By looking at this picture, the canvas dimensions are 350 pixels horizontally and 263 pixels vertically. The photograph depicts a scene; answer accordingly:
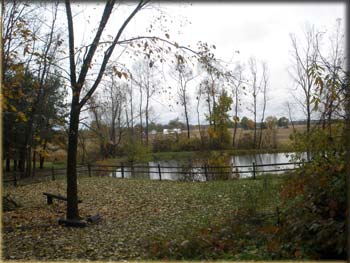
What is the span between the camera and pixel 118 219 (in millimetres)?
8219

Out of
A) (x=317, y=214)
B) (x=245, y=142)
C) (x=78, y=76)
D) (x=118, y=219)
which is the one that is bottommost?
(x=118, y=219)

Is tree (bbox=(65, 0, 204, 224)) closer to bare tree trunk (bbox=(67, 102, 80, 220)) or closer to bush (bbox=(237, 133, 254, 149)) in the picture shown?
bare tree trunk (bbox=(67, 102, 80, 220))

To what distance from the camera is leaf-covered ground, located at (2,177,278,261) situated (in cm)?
568

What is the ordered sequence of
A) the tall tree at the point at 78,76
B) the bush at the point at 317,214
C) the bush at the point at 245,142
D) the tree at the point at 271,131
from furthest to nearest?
the bush at the point at 245,142 → the tree at the point at 271,131 → the tall tree at the point at 78,76 → the bush at the point at 317,214

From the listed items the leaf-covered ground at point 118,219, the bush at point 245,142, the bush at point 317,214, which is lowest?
the leaf-covered ground at point 118,219

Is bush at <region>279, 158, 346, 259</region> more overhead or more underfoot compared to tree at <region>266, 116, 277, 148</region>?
more underfoot

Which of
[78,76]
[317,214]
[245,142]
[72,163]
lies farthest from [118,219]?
[245,142]

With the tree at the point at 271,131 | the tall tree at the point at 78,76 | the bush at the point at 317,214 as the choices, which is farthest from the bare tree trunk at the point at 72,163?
the tree at the point at 271,131

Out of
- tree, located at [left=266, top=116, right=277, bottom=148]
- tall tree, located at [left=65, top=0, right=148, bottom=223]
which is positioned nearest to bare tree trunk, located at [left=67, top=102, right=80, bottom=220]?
tall tree, located at [left=65, top=0, right=148, bottom=223]

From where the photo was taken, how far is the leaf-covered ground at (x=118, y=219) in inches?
224

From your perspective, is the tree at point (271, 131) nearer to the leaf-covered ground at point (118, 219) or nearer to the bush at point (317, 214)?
the leaf-covered ground at point (118, 219)

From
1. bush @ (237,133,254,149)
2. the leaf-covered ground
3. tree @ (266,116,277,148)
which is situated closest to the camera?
the leaf-covered ground

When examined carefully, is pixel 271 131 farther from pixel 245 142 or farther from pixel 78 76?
pixel 78 76

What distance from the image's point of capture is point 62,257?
17.3 feet
